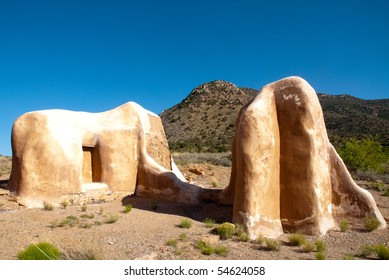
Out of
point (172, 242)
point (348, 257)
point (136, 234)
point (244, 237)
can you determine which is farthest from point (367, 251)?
point (136, 234)

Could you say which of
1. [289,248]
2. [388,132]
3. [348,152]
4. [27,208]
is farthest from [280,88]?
[388,132]

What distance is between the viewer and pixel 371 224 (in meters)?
8.80

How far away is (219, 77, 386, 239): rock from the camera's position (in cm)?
859

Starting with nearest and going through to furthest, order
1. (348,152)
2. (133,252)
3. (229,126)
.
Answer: (133,252), (348,152), (229,126)

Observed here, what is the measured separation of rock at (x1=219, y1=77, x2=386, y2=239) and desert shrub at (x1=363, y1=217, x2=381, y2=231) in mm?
211

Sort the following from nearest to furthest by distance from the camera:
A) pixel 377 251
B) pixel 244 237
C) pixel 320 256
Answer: pixel 320 256, pixel 377 251, pixel 244 237

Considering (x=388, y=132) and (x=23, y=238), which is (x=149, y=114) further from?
(x=388, y=132)

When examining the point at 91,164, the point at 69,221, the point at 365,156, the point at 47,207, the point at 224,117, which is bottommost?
the point at 69,221

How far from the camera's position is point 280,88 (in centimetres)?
944

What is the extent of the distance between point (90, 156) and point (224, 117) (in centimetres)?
3255

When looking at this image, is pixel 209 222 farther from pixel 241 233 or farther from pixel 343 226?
pixel 343 226

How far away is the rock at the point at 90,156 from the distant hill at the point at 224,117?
23.5m

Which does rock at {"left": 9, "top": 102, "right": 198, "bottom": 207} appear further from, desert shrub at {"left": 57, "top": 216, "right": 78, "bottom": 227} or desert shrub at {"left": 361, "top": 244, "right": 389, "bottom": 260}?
desert shrub at {"left": 361, "top": 244, "right": 389, "bottom": 260}
